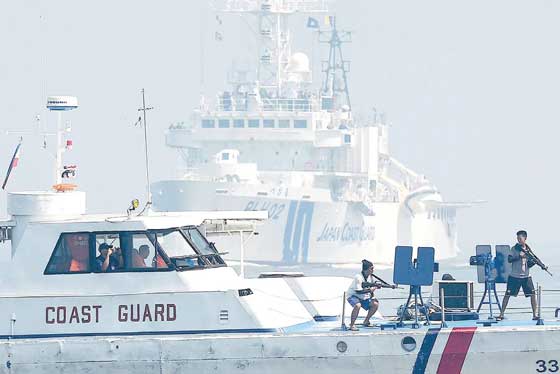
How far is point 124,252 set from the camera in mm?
23297

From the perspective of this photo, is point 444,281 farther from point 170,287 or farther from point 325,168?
point 325,168

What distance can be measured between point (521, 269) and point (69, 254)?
7548 mm

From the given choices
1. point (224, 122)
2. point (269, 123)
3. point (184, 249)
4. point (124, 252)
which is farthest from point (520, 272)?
point (224, 122)

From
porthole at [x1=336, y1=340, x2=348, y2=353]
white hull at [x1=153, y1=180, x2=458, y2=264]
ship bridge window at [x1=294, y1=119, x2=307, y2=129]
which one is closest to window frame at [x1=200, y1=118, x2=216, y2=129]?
white hull at [x1=153, y1=180, x2=458, y2=264]

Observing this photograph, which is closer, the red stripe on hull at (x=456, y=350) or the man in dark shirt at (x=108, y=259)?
the red stripe on hull at (x=456, y=350)

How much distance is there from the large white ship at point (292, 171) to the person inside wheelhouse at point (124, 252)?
3273 inches

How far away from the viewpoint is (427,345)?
74.0 ft

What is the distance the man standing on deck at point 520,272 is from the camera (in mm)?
23578

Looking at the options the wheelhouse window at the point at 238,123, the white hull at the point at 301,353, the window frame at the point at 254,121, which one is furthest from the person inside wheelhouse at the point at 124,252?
the wheelhouse window at the point at 238,123

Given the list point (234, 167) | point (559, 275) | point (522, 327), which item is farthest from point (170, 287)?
point (234, 167)

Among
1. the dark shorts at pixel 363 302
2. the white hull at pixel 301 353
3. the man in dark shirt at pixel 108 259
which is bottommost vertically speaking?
the white hull at pixel 301 353

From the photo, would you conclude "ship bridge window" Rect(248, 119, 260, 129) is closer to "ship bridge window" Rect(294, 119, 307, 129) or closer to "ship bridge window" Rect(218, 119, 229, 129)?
"ship bridge window" Rect(218, 119, 229, 129)

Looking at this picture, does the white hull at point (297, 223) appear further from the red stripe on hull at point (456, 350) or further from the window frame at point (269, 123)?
the red stripe on hull at point (456, 350)

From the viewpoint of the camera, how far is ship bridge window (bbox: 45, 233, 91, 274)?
921 inches
